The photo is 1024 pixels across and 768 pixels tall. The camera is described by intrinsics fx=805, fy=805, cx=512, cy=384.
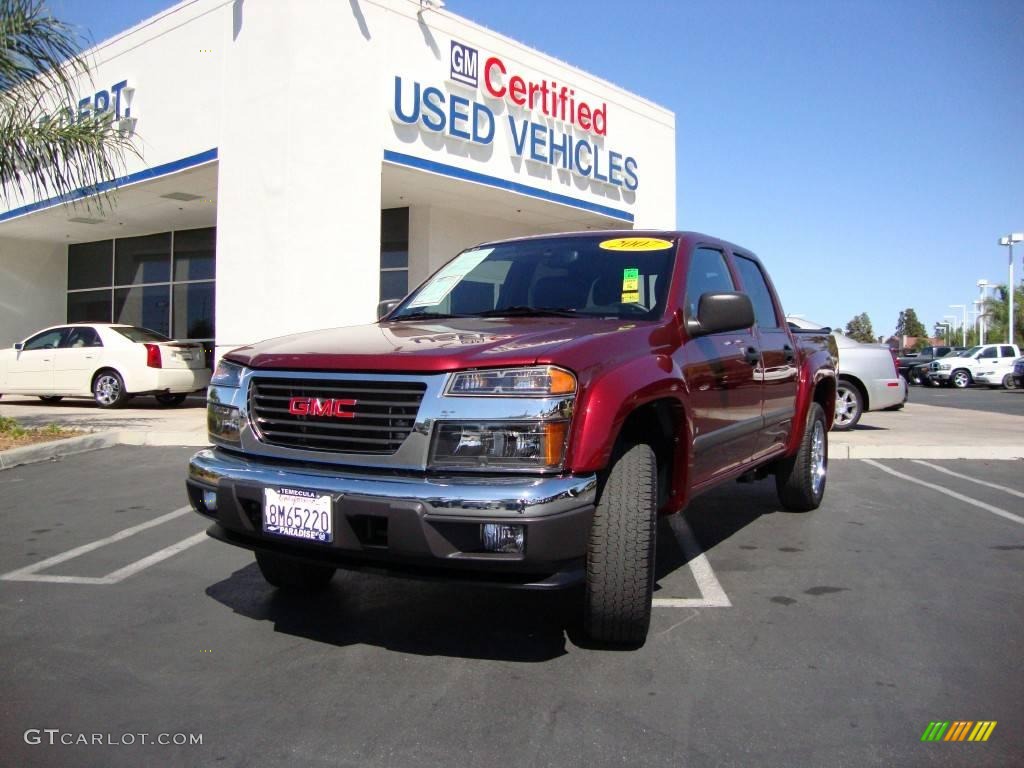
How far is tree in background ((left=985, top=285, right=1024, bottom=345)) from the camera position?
61.2 meters

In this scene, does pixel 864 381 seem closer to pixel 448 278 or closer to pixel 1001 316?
pixel 448 278

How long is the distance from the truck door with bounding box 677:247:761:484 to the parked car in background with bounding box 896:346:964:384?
31.0m

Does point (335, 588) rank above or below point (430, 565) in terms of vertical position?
below

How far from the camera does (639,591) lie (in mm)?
3109

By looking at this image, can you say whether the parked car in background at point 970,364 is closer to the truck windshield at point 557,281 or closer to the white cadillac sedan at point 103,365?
the white cadillac sedan at point 103,365

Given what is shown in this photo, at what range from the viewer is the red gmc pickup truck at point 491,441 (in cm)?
280

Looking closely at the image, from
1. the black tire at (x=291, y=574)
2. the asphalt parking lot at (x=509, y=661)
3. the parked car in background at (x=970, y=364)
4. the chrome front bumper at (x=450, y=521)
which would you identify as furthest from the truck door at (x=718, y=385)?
the parked car in background at (x=970, y=364)

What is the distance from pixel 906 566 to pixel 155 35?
14176 millimetres

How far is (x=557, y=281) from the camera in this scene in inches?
167

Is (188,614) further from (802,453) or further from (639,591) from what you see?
(802,453)

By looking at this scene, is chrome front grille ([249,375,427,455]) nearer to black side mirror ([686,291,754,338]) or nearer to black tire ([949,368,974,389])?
black side mirror ([686,291,754,338])

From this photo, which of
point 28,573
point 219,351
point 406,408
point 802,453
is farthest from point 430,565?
point 219,351

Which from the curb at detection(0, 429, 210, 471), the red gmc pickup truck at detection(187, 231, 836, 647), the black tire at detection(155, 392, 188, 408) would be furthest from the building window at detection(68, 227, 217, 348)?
the red gmc pickup truck at detection(187, 231, 836, 647)

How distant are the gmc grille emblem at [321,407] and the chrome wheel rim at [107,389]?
11723 millimetres
